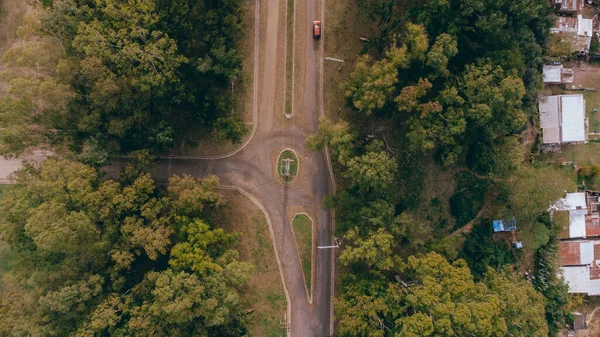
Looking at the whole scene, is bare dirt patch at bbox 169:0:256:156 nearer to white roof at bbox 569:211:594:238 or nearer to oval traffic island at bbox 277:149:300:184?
oval traffic island at bbox 277:149:300:184

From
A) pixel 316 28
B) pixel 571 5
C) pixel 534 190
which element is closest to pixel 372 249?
pixel 534 190

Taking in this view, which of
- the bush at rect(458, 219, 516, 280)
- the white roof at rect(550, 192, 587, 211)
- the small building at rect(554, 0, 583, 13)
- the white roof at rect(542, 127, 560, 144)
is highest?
the small building at rect(554, 0, 583, 13)

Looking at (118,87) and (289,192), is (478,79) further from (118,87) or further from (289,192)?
(118,87)

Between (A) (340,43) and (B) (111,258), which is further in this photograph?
(A) (340,43)

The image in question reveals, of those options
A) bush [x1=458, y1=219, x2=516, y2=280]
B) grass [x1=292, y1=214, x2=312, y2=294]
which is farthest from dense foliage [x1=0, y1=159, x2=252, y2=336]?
bush [x1=458, y1=219, x2=516, y2=280]

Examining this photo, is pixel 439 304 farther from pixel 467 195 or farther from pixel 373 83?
pixel 373 83

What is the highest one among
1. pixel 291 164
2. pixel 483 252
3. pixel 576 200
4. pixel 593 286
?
pixel 291 164

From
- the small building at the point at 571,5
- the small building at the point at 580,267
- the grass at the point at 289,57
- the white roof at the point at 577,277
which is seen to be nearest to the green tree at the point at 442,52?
the grass at the point at 289,57
